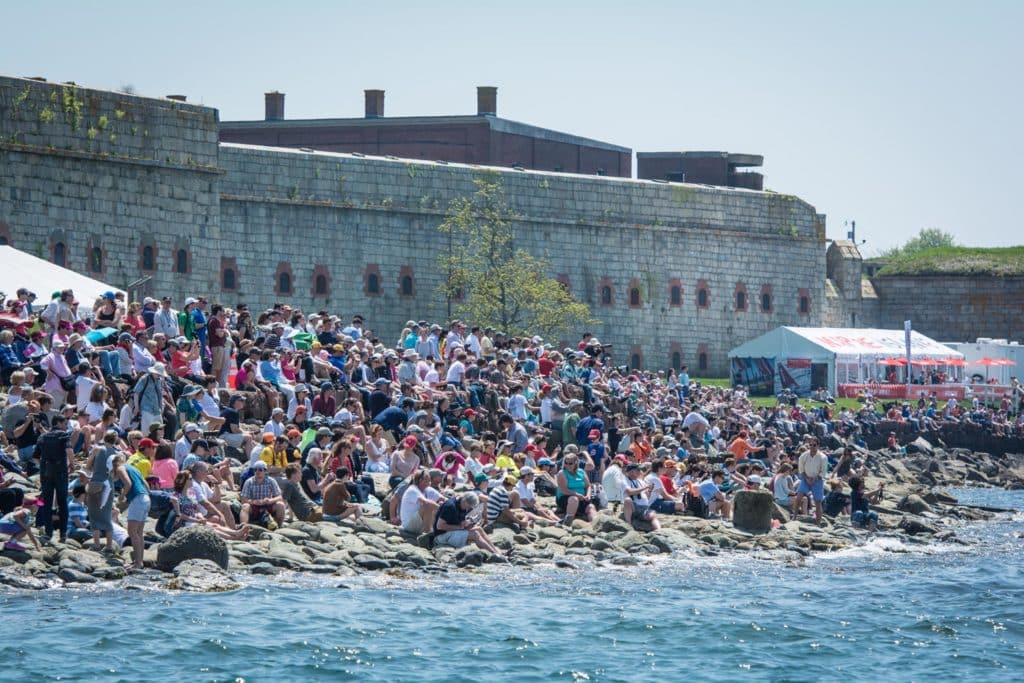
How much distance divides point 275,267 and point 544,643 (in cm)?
2967

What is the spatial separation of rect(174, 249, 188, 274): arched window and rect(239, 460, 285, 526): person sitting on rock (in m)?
21.8

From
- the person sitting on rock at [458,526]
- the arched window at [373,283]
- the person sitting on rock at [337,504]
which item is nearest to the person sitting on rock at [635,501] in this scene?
the person sitting on rock at [458,526]

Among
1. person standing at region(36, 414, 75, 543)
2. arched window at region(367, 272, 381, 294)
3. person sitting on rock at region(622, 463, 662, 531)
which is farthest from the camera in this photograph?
arched window at region(367, 272, 381, 294)

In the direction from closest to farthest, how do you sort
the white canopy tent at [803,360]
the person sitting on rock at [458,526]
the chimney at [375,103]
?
the person sitting on rock at [458,526], the white canopy tent at [803,360], the chimney at [375,103]

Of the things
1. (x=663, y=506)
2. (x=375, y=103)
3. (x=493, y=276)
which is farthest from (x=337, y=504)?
(x=375, y=103)

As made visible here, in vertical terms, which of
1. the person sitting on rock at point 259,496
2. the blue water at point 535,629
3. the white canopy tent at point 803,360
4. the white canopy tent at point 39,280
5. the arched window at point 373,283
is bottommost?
the blue water at point 535,629

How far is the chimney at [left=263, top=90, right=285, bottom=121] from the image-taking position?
220 feet

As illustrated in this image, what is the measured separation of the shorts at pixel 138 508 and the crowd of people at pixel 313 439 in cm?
2

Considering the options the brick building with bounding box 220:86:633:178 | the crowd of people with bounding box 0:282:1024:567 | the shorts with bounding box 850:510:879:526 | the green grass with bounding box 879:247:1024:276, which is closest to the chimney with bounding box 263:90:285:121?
the brick building with bounding box 220:86:633:178

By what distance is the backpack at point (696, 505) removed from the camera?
27375 millimetres

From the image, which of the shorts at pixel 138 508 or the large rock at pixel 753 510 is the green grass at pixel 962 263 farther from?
the shorts at pixel 138 508

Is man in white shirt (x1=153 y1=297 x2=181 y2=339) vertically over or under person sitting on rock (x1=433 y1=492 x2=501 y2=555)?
over

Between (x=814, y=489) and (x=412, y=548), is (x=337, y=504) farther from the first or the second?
(x=814, y=489)

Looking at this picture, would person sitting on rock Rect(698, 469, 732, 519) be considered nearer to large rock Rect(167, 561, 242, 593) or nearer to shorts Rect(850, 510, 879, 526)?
shorts Rect(850, 510, 879, 526)
